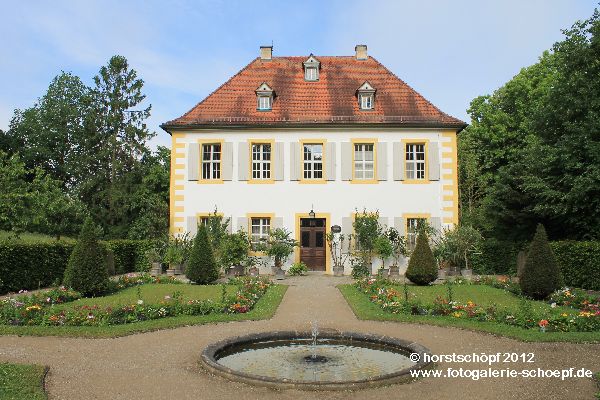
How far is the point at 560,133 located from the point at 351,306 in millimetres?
12992

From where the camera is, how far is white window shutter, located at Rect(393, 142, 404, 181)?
2338 centimetres

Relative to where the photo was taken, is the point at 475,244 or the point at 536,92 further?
the point at 536,92

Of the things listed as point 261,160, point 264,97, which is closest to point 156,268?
point 261,160

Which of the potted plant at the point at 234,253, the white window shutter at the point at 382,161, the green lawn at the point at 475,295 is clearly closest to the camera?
the green lawn at the point at 475,295

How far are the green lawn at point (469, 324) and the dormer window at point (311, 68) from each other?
1404 cm

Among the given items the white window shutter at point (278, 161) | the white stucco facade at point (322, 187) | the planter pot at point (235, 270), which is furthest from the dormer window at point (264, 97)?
the planter pot at point (235, 270)

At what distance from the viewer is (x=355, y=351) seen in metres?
9.14

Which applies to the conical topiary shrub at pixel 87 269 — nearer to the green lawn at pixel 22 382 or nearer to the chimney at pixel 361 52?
the green lawn at pixel 22 382

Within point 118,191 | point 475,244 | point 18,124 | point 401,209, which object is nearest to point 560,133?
point 475,244

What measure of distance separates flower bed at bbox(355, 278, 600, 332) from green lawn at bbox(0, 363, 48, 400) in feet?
25.5

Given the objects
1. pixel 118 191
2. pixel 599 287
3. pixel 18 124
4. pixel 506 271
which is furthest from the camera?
pixel 18 124

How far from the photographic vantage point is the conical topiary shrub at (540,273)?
13.9 m

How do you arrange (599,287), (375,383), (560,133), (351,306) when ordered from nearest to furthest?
1. (375,383)
2. (351,306)
3. (599,287)
4. (560,133)

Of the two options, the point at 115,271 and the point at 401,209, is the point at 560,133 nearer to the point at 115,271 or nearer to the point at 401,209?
the point at 401,209
